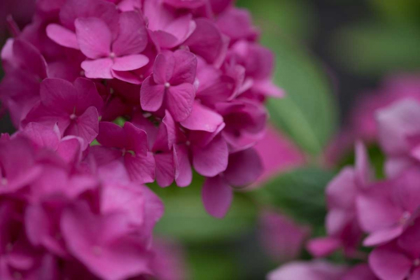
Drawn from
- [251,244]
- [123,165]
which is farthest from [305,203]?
[251,244]

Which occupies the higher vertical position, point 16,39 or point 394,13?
point 16,39

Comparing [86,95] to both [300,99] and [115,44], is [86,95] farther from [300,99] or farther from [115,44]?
[300,99]

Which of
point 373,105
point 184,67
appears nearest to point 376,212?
point 184,67

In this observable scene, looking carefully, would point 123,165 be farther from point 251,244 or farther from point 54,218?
point 251,244

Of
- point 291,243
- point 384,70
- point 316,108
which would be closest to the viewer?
point 316,108

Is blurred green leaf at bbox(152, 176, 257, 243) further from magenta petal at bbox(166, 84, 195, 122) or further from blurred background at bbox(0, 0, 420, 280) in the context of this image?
magenta petal at bbox(166, 84, 195, 122)

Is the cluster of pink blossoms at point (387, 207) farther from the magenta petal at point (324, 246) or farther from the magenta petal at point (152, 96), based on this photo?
the magenta petal at point (152, 96)
